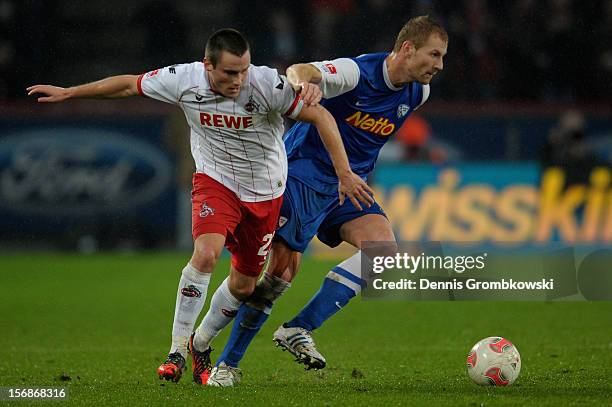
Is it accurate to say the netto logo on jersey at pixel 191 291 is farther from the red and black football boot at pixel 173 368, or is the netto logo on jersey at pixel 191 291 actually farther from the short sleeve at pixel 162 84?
the short sleeve at pixel 162 84

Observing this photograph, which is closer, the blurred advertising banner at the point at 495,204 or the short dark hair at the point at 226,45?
the short dark hair at the point at 226,45

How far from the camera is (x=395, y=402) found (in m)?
5.21

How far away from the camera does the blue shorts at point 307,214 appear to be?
255 inches

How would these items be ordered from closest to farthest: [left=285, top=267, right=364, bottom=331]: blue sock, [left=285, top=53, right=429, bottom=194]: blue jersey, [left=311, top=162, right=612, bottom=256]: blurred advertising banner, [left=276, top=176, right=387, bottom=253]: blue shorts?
[left=285, top=267, right=364, bottom=331]: blue sock < [left=276, top=176, right=387, bottom=253]: blue shorts < [left=285, top=53, right=429, bottom=194]: blue jersey < [left=311, top=162, right=612, bottom=256]: blurred advertising banner

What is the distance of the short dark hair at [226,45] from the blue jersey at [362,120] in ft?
3.72

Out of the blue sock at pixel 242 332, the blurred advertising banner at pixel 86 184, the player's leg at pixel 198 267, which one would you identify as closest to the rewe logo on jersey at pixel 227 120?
the player's leg at pixel 198 267

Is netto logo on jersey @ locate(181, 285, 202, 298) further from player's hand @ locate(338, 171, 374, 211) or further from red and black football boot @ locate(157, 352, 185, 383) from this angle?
player's hand @ locate(338, 171, 374, 211)

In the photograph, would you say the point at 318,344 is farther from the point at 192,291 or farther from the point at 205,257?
the point at 205,257

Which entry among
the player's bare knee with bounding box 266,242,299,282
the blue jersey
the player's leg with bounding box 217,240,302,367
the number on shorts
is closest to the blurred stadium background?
the blue jersey

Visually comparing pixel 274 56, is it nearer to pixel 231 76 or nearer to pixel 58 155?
pixel 58 155

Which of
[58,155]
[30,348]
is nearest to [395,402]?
[30,348]

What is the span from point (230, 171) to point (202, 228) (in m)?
0.44

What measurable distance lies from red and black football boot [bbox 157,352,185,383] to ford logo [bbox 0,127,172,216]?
10144 millimetres

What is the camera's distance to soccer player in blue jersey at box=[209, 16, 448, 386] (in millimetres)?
6266
